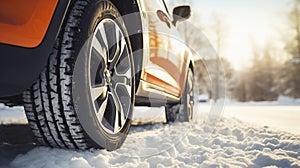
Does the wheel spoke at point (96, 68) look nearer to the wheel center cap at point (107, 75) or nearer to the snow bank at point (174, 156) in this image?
the wheel center cap at point (107, 75)

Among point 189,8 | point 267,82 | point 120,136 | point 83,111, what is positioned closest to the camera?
point 83,111

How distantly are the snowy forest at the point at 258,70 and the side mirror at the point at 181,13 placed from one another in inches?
243

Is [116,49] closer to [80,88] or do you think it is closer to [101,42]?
[101,42]

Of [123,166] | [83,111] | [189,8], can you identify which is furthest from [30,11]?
[189,8]

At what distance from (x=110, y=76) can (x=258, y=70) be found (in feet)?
Answer: 155

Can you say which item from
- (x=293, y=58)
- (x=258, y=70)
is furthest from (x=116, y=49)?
(x=258, y=70)

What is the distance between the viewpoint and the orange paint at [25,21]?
45.4 inches

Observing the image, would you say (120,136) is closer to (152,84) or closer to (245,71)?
(152,84)

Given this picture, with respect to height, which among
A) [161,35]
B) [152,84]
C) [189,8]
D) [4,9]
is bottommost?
[152,84]

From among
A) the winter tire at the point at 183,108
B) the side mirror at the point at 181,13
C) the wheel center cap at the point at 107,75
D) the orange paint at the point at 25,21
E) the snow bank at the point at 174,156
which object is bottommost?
the snow bank at the point at 174,156

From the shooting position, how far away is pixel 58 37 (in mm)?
1468

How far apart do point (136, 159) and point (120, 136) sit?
24cm

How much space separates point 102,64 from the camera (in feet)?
5.68

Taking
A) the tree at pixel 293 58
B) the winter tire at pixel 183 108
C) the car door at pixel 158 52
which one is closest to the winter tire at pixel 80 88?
the car door at pixel 158 52
